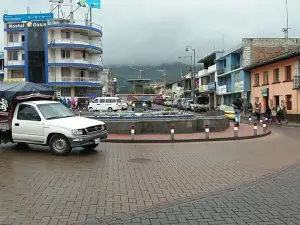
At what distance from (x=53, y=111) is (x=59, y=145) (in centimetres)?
146

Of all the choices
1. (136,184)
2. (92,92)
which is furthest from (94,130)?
(92,92)

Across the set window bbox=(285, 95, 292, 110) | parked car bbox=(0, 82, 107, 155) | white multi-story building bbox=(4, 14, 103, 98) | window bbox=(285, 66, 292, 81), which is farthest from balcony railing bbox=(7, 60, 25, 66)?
parked car bbox=(0, 82, 107, 155)

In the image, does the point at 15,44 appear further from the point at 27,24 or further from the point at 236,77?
the point at 236,77

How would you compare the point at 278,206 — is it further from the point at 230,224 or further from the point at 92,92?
the point at 92,92

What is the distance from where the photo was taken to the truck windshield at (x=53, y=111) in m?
12.7

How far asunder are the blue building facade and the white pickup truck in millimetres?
36076

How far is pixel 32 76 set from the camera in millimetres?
64062

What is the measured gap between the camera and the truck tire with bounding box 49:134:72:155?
12.1 metres

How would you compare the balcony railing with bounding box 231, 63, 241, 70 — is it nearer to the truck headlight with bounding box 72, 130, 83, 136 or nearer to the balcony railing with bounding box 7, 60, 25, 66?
the balcony railing with bounding box 7, 60, 25, 66

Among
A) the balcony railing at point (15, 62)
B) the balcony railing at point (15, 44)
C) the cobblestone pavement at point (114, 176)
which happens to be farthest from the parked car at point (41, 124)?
the balcony railing at point (15, 44)

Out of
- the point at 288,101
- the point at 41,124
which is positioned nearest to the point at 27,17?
the point at 288,101

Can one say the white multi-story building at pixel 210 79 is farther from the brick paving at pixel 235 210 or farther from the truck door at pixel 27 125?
the brick paving at pixel 235 210

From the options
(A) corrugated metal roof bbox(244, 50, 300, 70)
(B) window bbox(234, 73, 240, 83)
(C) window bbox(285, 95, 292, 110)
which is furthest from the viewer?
(B) window bbox(234, 73, 240, 83)

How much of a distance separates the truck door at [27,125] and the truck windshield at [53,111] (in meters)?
0.25
